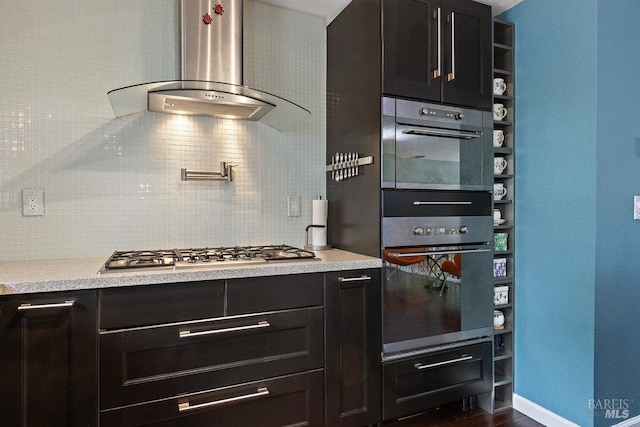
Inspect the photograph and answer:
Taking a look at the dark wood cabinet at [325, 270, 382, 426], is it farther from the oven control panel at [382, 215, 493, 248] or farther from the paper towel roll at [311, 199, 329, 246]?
Answer: the paper towel roll at [311, 199, 329, 246]

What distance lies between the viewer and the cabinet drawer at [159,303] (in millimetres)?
1414

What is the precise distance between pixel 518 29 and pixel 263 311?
221cm

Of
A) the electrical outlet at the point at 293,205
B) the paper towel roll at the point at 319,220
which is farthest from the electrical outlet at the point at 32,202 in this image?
the paper towel roll at the point at 319,220

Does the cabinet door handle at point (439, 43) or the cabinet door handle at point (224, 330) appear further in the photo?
the cabinet door handle at point (439, 43)

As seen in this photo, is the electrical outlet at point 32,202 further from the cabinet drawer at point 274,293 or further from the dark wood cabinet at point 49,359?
the cabinet drawer at point 274,293

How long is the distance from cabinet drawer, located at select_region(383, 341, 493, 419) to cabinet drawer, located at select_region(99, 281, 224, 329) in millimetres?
974

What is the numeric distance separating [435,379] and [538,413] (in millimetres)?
652

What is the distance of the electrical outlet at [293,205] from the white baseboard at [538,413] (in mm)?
1744

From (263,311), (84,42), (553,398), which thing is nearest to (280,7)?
(84,42)

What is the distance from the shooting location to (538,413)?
84.2 inches

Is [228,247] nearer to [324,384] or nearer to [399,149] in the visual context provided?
[324,384]

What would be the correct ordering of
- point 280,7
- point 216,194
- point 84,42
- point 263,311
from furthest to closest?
point 280,7
point 216,194
point 84,42
point 263,311

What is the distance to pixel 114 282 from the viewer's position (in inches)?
55.1

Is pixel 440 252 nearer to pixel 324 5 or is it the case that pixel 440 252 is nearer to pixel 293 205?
pixel 293 205
